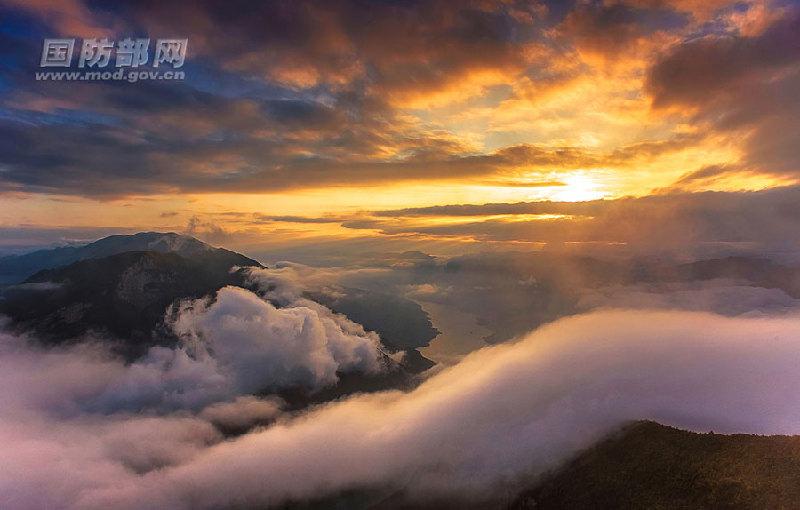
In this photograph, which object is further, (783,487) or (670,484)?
(670,484)

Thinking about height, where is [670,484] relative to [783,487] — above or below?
below

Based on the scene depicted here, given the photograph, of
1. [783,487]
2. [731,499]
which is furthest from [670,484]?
[783,487]

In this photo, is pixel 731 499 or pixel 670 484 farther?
pixel 670 484

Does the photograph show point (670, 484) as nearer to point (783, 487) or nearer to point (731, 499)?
point (731, 499)
